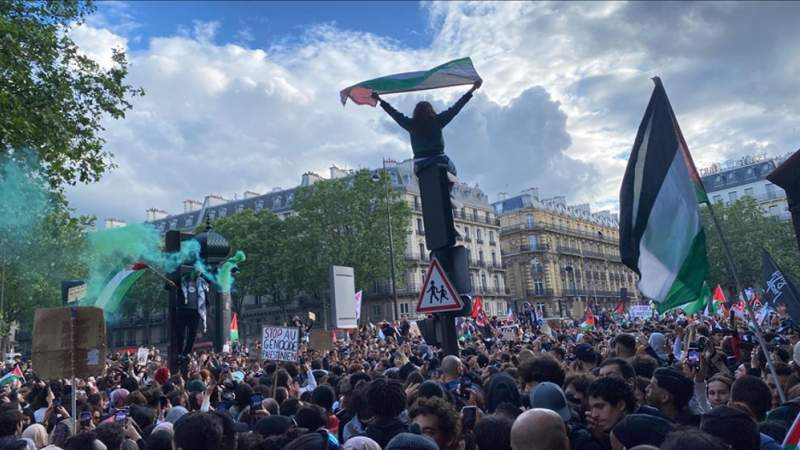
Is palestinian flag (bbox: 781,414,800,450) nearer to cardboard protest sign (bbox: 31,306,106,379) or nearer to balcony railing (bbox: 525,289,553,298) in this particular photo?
cardboard protest sign (bbox: 31,306,106,379)

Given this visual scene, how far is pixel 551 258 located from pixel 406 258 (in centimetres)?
2606

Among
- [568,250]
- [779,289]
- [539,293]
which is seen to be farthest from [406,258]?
[779,289]

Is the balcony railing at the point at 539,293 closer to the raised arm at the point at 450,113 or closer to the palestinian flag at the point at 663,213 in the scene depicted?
the raised arm at the point at 450,113

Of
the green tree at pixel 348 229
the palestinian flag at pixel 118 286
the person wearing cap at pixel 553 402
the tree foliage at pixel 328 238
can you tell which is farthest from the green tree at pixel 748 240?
the person wearing cap at pixel 553 402

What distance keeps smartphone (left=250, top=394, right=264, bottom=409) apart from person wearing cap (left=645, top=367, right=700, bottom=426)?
11.9 feet

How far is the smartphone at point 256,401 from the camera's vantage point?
6082 millimetres

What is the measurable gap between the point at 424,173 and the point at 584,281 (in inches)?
3244

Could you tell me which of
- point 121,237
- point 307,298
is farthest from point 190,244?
point 307,298

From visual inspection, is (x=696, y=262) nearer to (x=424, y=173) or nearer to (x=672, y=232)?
(x=672, y=232)

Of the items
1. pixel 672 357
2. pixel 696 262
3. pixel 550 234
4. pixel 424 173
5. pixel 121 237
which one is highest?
pixel 550 234

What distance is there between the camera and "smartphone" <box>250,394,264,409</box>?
6.08m

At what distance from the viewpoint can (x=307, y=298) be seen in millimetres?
64312

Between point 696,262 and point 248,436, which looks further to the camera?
point 696,262

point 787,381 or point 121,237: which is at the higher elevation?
point 121,237
